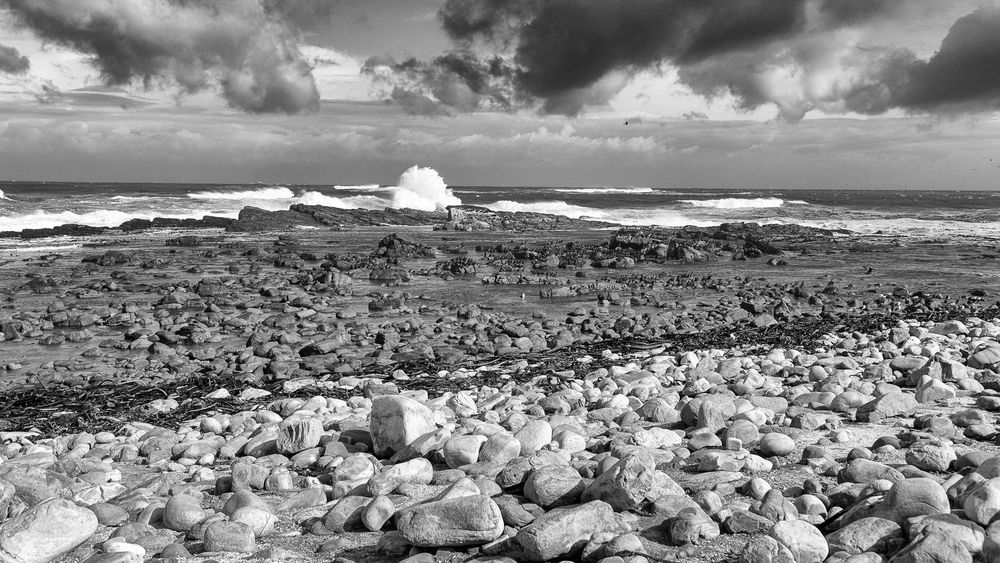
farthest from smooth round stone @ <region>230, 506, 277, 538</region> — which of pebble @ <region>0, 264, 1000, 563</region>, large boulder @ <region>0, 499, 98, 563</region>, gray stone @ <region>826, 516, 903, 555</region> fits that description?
gray stone @ <region>826, 516, 903, 555</region>

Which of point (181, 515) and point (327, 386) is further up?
point (181, 515)

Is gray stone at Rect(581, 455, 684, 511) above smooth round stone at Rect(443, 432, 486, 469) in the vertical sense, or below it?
above

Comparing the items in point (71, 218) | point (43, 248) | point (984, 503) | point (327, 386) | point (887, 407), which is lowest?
point (43, 248)

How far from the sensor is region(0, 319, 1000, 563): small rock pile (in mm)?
2885

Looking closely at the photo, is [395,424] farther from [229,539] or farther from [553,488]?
[229,539]

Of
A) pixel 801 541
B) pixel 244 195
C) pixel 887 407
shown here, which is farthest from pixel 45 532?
pixel 244 195

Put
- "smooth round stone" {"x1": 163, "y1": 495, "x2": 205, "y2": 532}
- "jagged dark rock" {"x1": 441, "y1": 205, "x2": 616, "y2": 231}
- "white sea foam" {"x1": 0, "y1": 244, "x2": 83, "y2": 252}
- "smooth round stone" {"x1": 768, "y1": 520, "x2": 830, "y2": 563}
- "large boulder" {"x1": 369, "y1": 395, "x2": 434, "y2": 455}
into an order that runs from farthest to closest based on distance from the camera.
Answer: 1. "jagged dark rock" {"x1": 441, "y1": 205, "x2": 616, "y2": 231}
2. "white sea foam" {"x1": 0, "y1": 244, "x2": 83, "y2": 252}
3. "large boulder" {"x1": 369, "y1": 395, "x2": 434, "y2": 455}
4. "smooth round stone" {"x1": 163, "y1": 495, "x2": 205, "y2": 532}
5. "smooth round stone" {"x1": 768, "y1": 520, "x2": 830, "y2": 563}

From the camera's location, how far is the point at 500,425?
5.14 metres

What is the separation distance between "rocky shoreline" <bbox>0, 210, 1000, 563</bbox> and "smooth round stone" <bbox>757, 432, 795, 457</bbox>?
0.08 feet

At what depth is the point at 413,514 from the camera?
309 centimetres

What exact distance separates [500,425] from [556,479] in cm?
169

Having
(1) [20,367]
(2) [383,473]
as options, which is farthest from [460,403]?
(1) [20,367]

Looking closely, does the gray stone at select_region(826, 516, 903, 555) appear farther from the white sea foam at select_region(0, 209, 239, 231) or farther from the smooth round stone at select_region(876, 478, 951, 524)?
the white sea foam at select_region(0, 209, 239, 231)

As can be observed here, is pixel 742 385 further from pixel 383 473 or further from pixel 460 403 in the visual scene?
pixel 383 473
